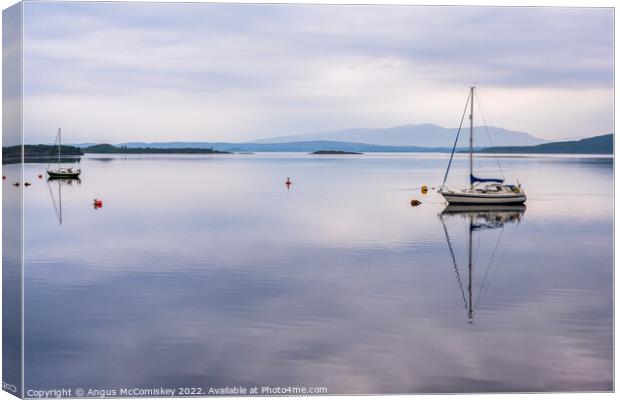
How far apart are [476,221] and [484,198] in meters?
6.06

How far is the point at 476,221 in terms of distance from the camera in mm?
32375

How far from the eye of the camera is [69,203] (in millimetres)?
38500

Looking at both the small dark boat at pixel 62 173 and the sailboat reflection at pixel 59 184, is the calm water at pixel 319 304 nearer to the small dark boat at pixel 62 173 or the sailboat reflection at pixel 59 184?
the sailboat reflection at pixel 59 184

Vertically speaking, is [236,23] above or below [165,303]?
above

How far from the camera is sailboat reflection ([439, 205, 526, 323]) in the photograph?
1764 cm

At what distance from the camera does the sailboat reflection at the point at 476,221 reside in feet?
57.9

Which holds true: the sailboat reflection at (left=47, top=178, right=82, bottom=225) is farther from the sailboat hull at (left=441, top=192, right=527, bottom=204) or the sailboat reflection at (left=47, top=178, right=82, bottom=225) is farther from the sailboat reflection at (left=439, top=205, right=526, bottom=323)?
the sailboat hull at (left=441, top=192, right=527, bottom=204)

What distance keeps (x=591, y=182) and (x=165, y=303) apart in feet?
148

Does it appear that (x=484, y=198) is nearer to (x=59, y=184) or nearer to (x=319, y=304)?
(x=319, y=304)

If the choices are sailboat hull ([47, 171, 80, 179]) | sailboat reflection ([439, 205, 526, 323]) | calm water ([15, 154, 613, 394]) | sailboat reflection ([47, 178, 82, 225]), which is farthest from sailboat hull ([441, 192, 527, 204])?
sailboat hull ([47, 171, 80, 179])

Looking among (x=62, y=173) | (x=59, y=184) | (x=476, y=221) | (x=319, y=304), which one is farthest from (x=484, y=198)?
(x=62, y=173)

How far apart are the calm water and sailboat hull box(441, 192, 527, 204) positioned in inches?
262

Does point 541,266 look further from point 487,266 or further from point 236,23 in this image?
point 236,23

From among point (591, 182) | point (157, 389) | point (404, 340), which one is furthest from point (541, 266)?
point (591, 182)
